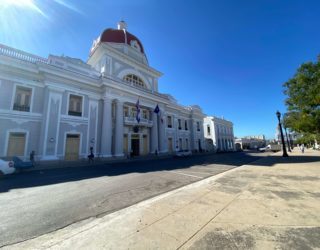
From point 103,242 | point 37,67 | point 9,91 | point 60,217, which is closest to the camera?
point 103,242

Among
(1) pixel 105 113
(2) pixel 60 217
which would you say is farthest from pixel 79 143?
(2) pixel 60 217

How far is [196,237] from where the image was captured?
9.09 feet

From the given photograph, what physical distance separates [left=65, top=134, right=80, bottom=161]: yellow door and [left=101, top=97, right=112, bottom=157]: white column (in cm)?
263

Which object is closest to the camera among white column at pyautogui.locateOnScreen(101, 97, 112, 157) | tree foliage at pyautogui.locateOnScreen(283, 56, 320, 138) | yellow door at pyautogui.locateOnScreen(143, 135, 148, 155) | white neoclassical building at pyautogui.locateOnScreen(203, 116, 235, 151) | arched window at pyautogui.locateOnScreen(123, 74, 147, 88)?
tree foliage at pyautogui.locateOnScreen(283, 56, 320, 138)

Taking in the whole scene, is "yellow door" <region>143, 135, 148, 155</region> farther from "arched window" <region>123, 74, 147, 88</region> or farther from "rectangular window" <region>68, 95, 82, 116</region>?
"rectangular window" <region>68, 95, 82, 116</region>

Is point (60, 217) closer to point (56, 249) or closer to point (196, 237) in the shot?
point (56, 249)

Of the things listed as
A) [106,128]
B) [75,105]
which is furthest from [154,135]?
[75,105]

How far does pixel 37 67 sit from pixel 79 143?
27.9 ft

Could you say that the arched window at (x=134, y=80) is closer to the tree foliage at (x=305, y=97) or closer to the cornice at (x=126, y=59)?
the cornice at (x=126, y=59)

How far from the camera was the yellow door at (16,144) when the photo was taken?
13824 millimetres

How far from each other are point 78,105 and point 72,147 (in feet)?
16.0

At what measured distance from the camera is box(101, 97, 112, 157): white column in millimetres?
18375

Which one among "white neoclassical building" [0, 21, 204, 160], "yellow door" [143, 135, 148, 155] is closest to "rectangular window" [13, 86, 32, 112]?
"white neoclassical building" [0, 21, 204, 160]

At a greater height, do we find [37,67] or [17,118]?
[37,67]
